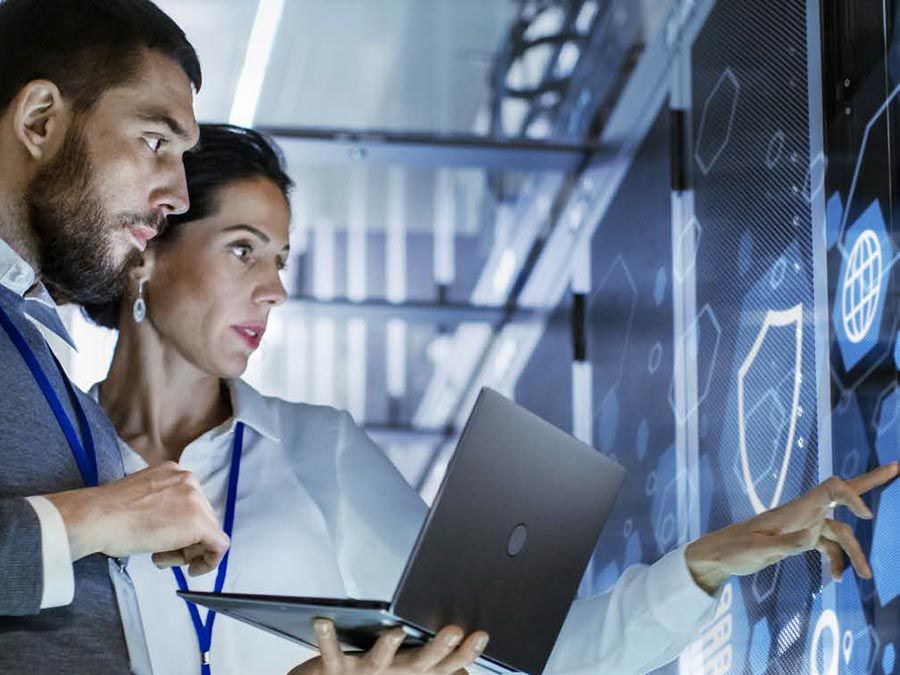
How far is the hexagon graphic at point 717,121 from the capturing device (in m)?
2.89

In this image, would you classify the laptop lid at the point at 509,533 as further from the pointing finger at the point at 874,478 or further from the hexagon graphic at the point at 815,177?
the hexagon graphic at the point at 815,177

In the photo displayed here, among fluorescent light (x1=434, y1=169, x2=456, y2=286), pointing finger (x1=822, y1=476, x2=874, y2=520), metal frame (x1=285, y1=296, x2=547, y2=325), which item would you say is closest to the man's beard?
pointing finger (x1=822, y1=476, x2=874, y2=520)

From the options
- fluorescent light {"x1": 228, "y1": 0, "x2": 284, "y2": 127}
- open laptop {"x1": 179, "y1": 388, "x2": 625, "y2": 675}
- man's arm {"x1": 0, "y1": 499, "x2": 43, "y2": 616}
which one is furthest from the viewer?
fluorescent light {"x1": 228, "y1": 0, "x2": 284, "y2": 127}

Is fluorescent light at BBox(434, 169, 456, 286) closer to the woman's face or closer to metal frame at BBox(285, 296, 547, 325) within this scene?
metal frame at BBox(285, 296, 547, 325)

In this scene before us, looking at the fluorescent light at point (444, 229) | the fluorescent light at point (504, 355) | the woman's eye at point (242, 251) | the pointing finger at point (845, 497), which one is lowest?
the pointing finger at point (845, 497)

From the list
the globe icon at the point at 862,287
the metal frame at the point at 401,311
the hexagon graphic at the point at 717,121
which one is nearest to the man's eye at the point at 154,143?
the globe icon at the point at 862,287

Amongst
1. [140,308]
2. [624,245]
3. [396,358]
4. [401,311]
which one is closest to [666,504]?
[624,245]

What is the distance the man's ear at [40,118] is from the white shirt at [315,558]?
0.56 m

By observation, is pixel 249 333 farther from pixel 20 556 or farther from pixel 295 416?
pixel 20 556

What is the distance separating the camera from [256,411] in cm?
241

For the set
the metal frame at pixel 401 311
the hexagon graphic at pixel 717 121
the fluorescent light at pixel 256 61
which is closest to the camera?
the hexagon graphic at pixel 717 121

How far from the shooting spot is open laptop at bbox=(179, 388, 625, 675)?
1709mm

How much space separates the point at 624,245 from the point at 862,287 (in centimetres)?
163

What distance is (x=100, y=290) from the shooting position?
199 centimetres
